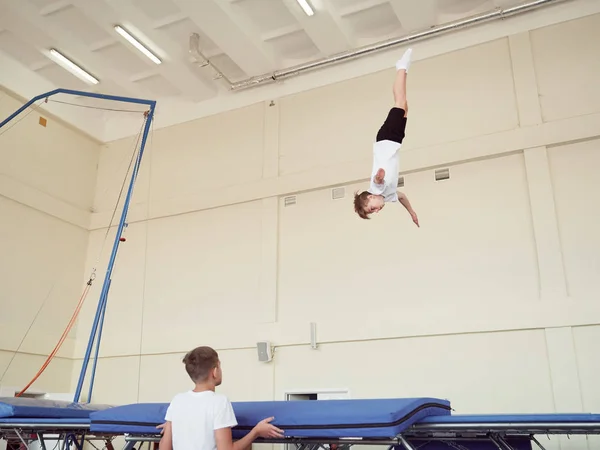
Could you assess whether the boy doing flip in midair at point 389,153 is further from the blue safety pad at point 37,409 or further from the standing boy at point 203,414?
the blue safety pad at point 37,409

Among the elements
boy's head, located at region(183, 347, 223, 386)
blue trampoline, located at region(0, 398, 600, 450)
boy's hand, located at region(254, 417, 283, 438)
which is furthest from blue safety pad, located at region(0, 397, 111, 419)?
boy's head, located at region(183, 347, 223, 386)

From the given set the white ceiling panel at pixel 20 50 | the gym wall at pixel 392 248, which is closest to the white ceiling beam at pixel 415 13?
the gym wall at pixel 392 248

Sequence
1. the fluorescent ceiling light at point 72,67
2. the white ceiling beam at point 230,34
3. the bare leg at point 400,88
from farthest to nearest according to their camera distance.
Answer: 1. the fluorescent ceiling light at point 72,67
2. the white ceiling beam at point 230,34
3. the bare leg at point 400,88

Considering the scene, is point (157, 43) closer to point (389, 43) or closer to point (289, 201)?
point (289, 201)

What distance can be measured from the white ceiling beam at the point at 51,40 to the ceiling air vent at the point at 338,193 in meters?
4.56

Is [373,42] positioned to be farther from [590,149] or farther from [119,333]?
[119,333]

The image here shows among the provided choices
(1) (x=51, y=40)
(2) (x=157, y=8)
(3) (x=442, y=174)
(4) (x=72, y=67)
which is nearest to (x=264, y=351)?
(3) (x=442, y=174)

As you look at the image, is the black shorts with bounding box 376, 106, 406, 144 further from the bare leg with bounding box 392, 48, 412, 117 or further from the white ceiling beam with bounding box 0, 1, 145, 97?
the white ceiling beam with bounding box 0, 1, 145, 97

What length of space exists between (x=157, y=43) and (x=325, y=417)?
7.81 m

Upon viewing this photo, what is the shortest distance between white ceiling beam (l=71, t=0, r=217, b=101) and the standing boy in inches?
285

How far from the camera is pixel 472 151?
849 centimetres

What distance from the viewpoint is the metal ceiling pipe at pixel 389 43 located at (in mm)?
8602

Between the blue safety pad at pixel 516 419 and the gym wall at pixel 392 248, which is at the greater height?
the gym wall at pixel 392 248

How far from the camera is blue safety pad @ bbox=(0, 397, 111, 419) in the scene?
547 centimetres
